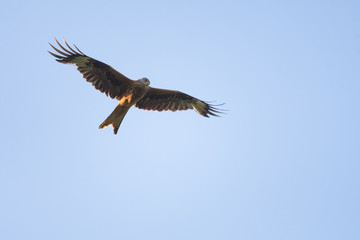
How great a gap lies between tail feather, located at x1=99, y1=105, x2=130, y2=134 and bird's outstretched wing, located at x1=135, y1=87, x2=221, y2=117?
0.76 meters

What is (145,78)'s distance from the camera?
1357cm

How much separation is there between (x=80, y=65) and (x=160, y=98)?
88.5 inches

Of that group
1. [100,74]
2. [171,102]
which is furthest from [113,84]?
[171,102]

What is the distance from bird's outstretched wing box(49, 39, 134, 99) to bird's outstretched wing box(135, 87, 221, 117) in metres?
0.73

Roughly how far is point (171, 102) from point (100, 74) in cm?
208

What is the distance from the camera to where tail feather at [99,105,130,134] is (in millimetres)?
13266

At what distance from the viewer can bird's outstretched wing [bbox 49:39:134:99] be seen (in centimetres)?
1323

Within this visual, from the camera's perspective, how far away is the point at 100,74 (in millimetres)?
13555

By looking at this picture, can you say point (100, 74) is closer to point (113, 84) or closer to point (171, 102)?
point (113, 84)

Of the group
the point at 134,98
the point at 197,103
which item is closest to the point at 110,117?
the point at 134,98

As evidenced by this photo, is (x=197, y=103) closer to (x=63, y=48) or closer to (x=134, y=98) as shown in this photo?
(x=134, y=98)

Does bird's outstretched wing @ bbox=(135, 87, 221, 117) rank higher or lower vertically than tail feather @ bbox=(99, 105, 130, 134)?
higher

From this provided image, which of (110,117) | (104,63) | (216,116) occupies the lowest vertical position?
(110,117)

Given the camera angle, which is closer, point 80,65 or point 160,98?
point 80,65
